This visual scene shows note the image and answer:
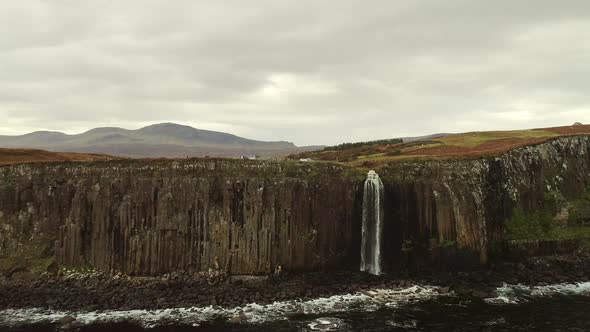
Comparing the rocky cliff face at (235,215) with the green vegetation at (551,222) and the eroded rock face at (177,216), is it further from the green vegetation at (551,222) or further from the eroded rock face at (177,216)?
the green vegetation at (551,222)

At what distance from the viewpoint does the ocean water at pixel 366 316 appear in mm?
31938

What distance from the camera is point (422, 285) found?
4066 centimetres

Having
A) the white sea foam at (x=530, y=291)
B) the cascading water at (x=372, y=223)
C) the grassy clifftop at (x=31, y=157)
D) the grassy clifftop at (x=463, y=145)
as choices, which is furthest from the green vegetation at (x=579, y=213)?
the grassy clifftop at (x=31, y=157)

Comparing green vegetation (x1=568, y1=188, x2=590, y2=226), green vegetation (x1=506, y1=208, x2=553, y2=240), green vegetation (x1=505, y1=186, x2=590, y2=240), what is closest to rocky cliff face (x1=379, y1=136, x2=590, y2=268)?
green vegetation (x1=505, y1=186, x2=590, y2=240)

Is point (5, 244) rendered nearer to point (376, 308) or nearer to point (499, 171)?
point (376, 308)

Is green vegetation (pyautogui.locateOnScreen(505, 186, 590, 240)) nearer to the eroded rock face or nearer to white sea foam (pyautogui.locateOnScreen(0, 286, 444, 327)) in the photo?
white sea foam (pyautogui.locateOnScreen(0, 286, 444, 327))

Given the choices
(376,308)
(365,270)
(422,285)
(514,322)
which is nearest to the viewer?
(514,322)

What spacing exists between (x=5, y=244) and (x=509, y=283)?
172ft

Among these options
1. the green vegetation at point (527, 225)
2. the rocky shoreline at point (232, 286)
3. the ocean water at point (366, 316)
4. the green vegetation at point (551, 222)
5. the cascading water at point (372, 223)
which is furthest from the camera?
the green vegetation at point (551, 222)

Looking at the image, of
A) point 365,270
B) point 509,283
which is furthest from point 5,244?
point 509,283

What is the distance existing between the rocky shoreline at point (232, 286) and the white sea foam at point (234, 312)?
2.93 ft

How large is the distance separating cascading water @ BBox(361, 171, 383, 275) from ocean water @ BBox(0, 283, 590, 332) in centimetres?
579

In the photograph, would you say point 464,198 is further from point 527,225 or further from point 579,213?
point 579,213

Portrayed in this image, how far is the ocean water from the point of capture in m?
31.9
